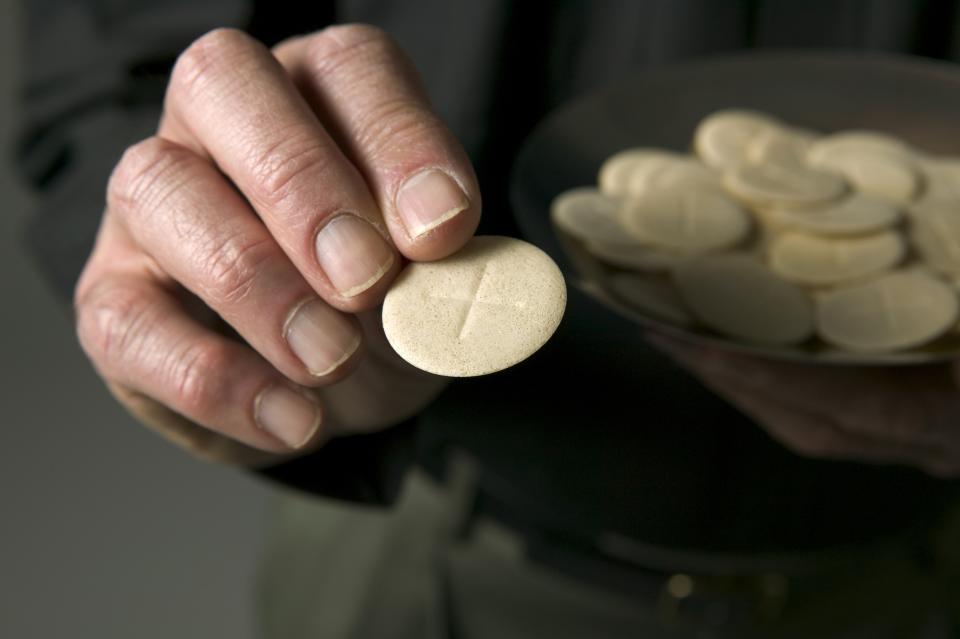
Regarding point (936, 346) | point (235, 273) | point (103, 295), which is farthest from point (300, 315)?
point (936, 346)

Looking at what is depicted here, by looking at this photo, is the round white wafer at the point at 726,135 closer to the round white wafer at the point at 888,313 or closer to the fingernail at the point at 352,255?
the round white wafer at the point at 888,313

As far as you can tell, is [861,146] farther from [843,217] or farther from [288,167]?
[288,167]

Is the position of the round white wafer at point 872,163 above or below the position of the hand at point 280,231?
below

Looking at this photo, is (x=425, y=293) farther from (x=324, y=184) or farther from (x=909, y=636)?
(x=909, y=636)

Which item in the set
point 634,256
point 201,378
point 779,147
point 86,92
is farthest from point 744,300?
point 86,92

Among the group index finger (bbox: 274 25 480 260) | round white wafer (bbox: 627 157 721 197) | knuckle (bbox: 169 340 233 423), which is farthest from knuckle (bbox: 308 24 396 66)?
round white wafer (bbox: 627 157 721 197)

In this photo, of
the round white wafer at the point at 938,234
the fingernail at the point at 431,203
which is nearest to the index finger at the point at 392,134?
the fingernail at the point at 431,203

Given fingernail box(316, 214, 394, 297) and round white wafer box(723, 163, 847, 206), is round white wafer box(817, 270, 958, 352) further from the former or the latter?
fingernail box(316, 214, 394, 297)
